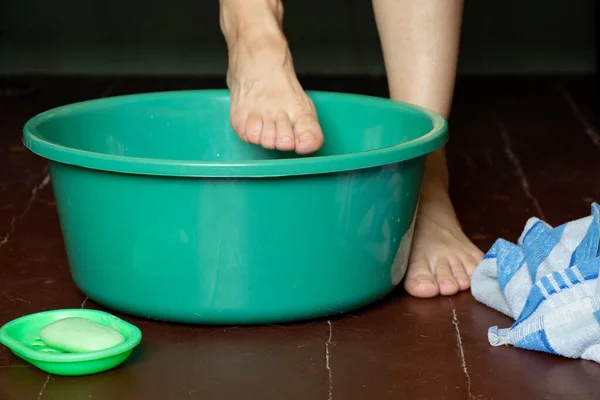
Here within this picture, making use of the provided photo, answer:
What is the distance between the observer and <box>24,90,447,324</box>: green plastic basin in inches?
39.9

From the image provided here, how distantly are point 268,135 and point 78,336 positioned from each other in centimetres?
33

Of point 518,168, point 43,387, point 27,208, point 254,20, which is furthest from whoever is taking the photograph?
point 518,168

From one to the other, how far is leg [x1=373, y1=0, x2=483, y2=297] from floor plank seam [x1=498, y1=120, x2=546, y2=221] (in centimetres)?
25

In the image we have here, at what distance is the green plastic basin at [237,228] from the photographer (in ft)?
3.33

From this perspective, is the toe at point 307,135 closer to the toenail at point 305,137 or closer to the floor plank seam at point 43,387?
the toenail at point 305,137

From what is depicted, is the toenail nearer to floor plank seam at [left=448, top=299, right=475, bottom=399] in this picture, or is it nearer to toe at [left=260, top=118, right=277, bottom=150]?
toe at [left=260, top=118, right=277, bottom=150]

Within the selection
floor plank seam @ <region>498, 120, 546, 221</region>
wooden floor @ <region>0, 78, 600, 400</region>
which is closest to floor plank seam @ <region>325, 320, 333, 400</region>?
wooden floor @ <region>0, 78, 600, 400</region>

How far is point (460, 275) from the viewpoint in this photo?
1244 millimetres

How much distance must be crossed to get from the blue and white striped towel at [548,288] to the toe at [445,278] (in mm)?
26

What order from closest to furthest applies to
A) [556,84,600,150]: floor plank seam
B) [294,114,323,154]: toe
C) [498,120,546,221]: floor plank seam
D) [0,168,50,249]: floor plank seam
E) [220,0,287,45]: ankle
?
[294,114,323,154]: toe → [220,0,287,45]: ankle → [0,168,50,249]: floor plank seam → [498,120,546,221]: floor plank seam → [556,84,600,150]: floor plank seam

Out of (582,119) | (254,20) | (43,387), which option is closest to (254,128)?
(254,20)

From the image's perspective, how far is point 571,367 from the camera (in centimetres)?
101

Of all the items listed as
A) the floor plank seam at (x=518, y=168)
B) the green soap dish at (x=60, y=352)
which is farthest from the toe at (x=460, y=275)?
the green soap dish at (x=60, y=352)

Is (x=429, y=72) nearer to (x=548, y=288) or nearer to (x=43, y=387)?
(x=548, y=288)
